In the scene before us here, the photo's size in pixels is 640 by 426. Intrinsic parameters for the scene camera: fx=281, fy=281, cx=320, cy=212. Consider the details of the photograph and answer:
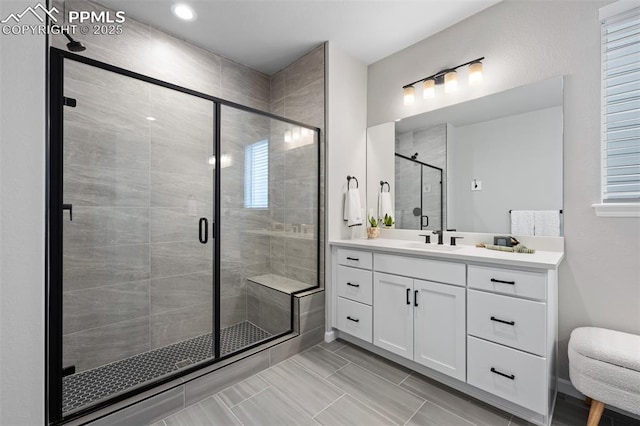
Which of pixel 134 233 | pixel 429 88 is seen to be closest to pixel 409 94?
pixel 429 88

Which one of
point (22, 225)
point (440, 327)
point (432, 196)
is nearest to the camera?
point (22, 225)

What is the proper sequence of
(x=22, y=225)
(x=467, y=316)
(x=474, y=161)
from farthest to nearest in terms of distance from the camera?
(x=474, y=161), (x=467, y=316), (x=22, y=225)

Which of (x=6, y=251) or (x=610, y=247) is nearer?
(x=6, y=251)

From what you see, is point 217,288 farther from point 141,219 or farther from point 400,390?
point 400,390

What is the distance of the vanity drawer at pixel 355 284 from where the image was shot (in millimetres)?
2256

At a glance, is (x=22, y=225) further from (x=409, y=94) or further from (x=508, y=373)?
(x=409, y=94)

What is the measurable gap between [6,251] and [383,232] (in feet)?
8.30

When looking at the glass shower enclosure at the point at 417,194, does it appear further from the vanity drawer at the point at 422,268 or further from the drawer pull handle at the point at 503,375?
the drawer pull handle at the point at 503,375

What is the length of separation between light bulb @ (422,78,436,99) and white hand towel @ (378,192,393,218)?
0.94m

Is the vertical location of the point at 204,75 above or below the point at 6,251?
above

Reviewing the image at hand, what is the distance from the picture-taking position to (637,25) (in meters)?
1.62

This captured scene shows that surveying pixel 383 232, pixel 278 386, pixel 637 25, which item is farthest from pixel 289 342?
pixel 637 25

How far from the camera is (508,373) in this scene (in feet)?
5.11

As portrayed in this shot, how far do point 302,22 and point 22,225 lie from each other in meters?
2.27
